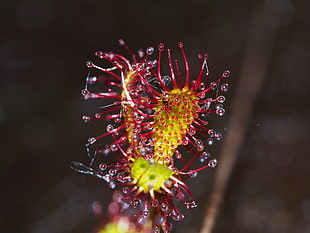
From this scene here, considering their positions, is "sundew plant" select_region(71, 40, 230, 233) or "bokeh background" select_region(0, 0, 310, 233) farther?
"bokeh background" select_region(0, 0, 310, 233)

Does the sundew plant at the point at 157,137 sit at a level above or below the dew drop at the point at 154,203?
above

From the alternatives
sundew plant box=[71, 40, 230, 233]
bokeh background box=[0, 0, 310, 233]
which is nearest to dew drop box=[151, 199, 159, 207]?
sundew plant box=[71, 40, 230, 233]
